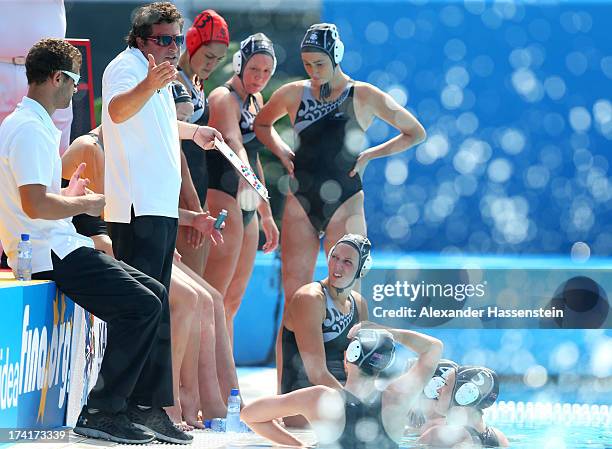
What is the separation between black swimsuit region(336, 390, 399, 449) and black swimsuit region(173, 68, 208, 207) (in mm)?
1678

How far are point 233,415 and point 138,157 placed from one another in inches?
47.6

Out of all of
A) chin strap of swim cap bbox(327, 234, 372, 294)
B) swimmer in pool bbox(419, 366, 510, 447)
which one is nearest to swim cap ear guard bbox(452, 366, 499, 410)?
swimmer in pool bbox(419, 366, 510, 447)

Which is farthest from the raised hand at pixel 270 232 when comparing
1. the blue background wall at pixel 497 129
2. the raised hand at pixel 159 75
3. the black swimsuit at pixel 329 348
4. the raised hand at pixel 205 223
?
the blue background wall at pixel 497 129

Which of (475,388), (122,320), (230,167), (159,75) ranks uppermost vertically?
(159,75)

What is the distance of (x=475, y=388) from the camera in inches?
192

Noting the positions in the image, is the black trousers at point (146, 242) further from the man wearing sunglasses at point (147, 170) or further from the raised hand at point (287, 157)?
the raised hand at point (287, 157)

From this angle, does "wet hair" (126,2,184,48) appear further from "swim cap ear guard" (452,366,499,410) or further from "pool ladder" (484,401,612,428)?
"pool ladder" (484,401,612,428)

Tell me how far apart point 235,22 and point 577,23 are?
11.8ft

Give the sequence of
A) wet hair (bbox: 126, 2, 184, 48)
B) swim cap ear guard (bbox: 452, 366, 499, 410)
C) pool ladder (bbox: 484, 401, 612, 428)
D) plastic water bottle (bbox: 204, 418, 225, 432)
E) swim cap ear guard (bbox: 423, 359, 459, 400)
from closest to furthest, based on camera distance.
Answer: wet hair (bbox: 126, 2, 184, 48), plastic water bottle (bbox: 204, 418, 225, 432), swim cap ear guard (bbox: 452, 366, 499, 410), swim cap ear guard (bbox: 423, 359, 459, 400), pool ladder (bbox: 484, 401, 612, 428)

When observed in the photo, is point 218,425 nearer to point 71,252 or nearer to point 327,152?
point 71,252

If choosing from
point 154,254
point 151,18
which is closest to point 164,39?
point 151,18

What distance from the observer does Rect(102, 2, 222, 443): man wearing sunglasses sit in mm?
4035

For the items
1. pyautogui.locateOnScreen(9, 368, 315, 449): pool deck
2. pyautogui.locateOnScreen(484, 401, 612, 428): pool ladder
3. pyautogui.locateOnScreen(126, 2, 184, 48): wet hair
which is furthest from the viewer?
pyautogui.locateOnScreen(484, 401, 612, 428): pool ladder

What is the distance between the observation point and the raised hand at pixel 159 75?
12.7ft
